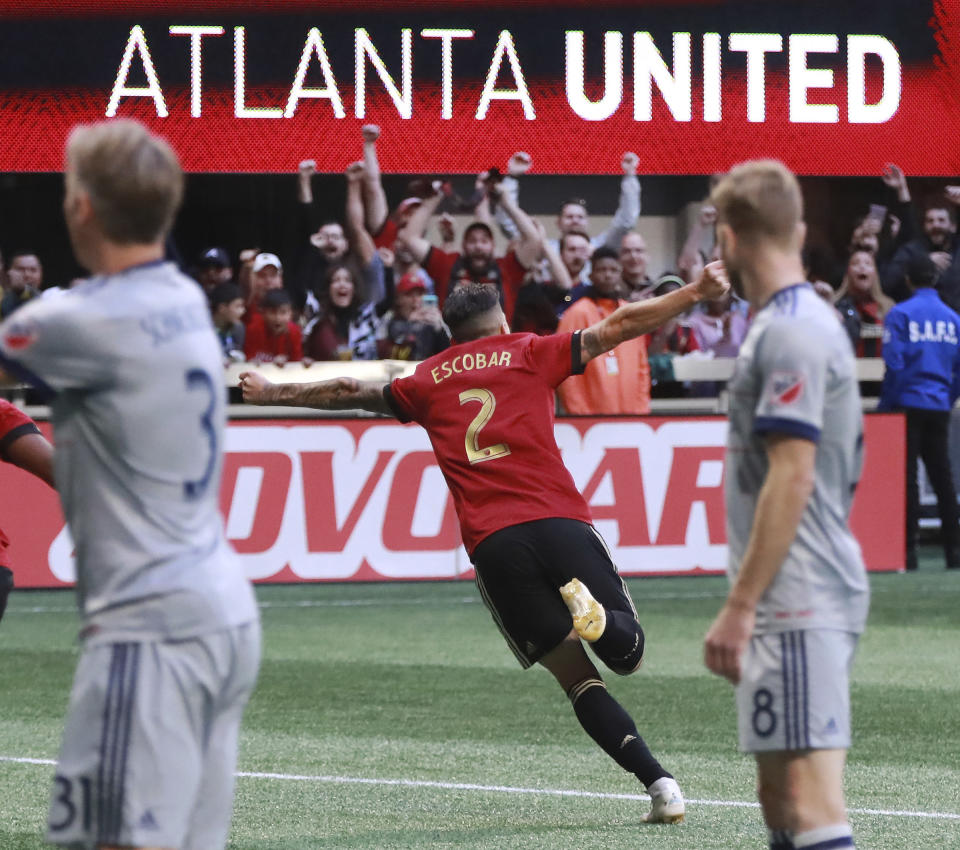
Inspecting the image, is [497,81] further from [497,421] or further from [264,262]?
[497,421]

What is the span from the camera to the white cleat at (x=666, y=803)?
6379 millimetres

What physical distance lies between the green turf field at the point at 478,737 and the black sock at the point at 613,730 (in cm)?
19

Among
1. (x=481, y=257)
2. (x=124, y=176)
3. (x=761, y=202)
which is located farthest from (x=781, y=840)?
(x=481, y=257)

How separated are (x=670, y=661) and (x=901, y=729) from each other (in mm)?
2408

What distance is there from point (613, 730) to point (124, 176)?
3738 millimetres

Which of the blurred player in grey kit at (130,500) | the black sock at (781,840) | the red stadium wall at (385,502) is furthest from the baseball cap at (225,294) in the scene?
the blurred player in grey kit at (130,500)

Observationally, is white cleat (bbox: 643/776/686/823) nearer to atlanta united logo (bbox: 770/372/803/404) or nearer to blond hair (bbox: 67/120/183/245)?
atlanta united logo (bbox: 770/372/803/404)

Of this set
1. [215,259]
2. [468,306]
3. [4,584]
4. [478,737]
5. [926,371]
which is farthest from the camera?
[215,259]

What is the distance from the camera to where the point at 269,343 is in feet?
49.1

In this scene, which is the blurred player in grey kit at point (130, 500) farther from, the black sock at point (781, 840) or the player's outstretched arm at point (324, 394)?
the player's outstretched arm at point (324, 394)

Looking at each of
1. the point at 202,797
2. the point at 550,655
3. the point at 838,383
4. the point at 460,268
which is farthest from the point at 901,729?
the point at 460,268

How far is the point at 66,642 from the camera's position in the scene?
11484 mm

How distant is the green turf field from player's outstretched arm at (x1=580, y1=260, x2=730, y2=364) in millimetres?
1657

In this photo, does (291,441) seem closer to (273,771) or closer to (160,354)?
(273,771)
